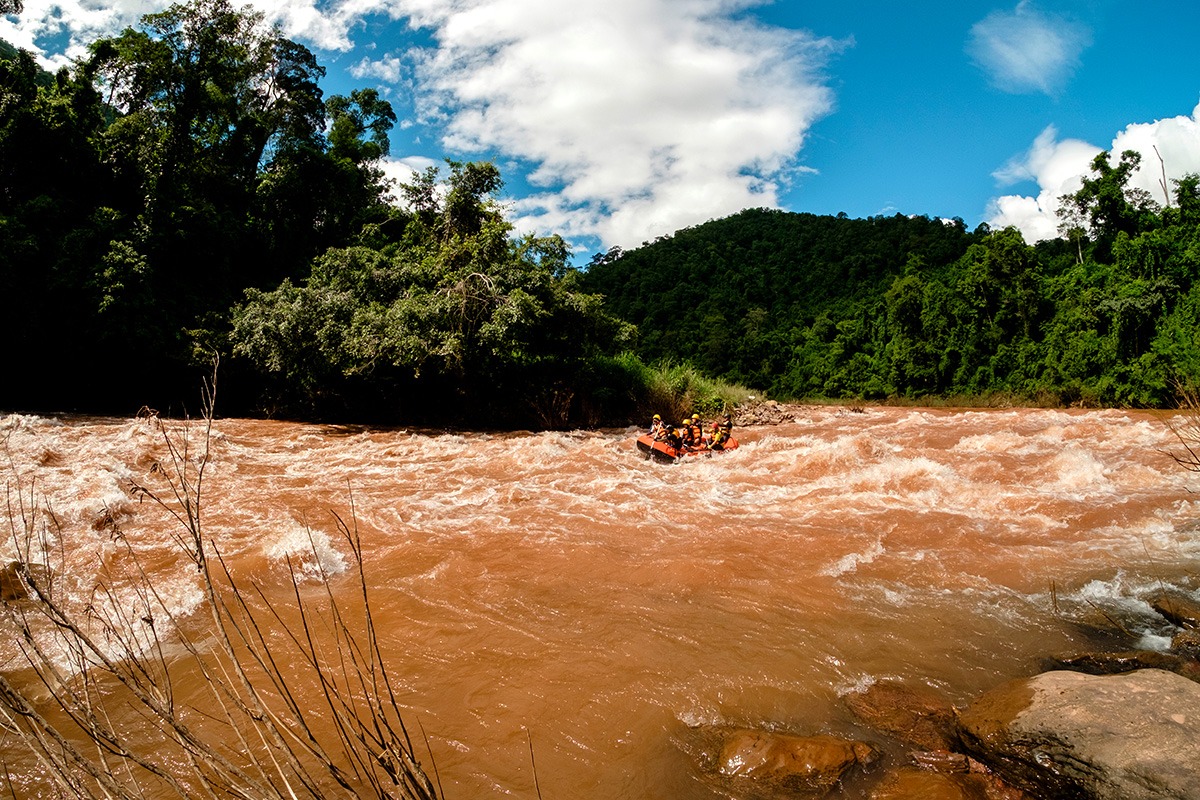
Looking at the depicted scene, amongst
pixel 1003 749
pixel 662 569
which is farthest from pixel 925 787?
pixel 662 569

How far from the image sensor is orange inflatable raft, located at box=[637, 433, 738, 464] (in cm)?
1109

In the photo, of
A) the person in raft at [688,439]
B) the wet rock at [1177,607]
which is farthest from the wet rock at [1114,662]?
the person in raft at [688,439]

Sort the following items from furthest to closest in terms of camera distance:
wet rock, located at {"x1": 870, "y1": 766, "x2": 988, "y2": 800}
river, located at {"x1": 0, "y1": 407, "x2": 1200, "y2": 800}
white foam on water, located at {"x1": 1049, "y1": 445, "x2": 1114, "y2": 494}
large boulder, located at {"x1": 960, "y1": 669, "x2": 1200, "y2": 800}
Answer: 1. white foam on water, located at {"x1": 1049, "y1": 445, "x2": 1114, "y2": 494}
2. river, located at {"x1": 0, "y1": 407, "x2": 1200, "y2": 800}
3. wet rock, located at {"x1": 870, "y1": 766, "x2": 988, "y2": 800}
4. large boulder, located at {"x1": 960, "y1": 669, "x2": 1200, "y2": 800}

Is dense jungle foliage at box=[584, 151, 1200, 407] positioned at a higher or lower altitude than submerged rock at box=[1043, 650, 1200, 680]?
higher

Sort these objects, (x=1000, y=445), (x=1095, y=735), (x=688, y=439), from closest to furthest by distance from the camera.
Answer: (x=1095, y=735) < (x=1000, y=445) < (x=688, y=439)

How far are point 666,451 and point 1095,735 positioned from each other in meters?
8.42

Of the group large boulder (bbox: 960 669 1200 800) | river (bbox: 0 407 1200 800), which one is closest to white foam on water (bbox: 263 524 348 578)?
river (bbox: 0 407 1200 800)

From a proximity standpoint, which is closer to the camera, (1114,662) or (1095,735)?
(1095,735)

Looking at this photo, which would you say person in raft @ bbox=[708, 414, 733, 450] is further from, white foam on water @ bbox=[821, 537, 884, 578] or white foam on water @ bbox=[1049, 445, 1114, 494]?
white foam on water @ bbox=[821, 537, 884, 578]

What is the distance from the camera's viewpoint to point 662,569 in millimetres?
5523

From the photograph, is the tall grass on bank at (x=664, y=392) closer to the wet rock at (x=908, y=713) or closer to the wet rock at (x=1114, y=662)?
the wet rock at (x=1114, y=662)

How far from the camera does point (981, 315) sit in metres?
28.8

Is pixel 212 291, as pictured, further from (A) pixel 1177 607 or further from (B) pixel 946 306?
(B) pixel 946 306

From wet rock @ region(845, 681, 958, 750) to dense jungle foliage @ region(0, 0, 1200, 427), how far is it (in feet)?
35.4
